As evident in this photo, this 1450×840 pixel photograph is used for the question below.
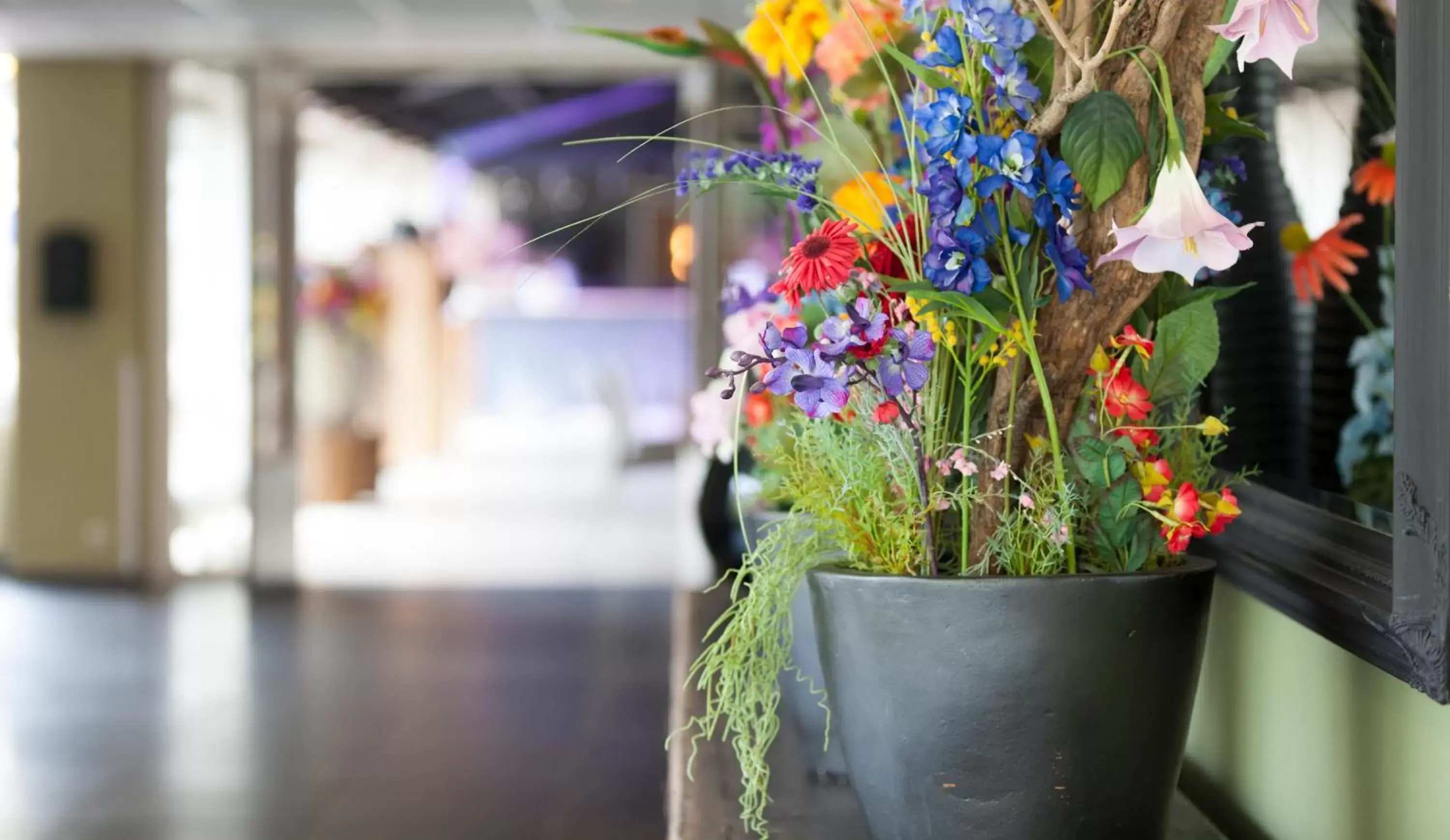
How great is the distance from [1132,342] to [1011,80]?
0.15 m

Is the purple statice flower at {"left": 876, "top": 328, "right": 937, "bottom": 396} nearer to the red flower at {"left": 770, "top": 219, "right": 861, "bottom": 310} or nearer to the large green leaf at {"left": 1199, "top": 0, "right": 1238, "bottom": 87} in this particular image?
the red flower at {"left": 770, "top": 219, "right": 861, "bottom": 310}

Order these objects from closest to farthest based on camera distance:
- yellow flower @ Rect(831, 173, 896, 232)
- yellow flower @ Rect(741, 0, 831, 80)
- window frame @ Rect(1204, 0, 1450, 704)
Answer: window frame @ Rect(1204, 0, 1450, 704), yellow flower @ Rect(831, 173, 896, 232), yellow flower @ Rect(741, 0, 831, 80)

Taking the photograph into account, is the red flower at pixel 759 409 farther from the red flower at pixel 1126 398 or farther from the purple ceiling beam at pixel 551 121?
the purple ceiling beam at pixel 551 121

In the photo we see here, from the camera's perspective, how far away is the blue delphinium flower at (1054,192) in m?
0.68

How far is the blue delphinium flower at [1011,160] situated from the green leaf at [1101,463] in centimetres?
14

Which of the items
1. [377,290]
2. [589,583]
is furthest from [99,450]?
[377,290]

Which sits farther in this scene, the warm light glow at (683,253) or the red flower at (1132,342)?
the warm light glow at (683,253)

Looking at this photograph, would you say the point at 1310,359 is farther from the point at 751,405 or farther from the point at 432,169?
the point at 432,169

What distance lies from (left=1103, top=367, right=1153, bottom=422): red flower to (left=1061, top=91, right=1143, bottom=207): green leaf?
0.35 ft

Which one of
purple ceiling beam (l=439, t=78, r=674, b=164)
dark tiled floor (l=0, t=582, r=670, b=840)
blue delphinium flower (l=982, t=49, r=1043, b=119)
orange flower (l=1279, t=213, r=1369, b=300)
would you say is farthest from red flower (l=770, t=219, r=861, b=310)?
purple ceiling beam (l=439, t=78, r=674, b=164)

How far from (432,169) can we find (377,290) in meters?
6.89

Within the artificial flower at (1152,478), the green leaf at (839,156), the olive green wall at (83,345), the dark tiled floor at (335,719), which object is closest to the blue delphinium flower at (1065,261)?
the artificial flower at (1152,478)

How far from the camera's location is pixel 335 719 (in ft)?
12.7

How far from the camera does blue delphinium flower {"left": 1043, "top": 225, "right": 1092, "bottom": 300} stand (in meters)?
0.69
